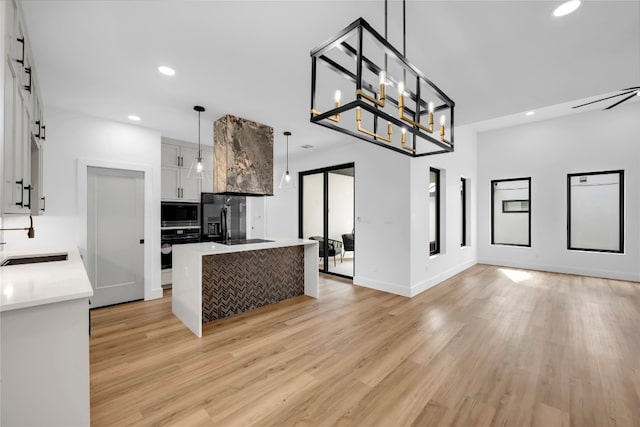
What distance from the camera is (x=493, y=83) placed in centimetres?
283

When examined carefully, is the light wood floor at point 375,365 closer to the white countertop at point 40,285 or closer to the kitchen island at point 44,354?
the kitchen island at point 44,354

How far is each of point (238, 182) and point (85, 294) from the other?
2.38m

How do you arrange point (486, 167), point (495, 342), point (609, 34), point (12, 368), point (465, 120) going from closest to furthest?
point (12, 368)
point (609, 34)
point (495, 342)
point (465, 120)
point (486, 167)

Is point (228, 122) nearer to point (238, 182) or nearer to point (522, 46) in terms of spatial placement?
point (238, 182)

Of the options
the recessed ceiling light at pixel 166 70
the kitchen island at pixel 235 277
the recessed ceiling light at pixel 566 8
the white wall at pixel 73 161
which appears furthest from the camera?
the white wall at pixel 73 161

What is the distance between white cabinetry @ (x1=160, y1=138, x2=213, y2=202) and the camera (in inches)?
186

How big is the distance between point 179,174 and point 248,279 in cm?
254

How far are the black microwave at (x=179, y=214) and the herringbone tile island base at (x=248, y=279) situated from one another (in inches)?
72.9

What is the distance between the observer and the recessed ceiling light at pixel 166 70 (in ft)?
8.29

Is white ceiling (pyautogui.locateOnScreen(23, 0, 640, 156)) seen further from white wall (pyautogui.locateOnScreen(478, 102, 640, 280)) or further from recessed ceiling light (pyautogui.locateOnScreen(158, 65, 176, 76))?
white wall (pyautogui.locateOnScreen(478, 102, 640, 280))

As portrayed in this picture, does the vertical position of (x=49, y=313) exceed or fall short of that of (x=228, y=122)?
it falls short

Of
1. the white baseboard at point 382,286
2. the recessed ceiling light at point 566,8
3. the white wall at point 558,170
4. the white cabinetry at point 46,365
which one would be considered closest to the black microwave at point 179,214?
the white baseboard at point 382,286

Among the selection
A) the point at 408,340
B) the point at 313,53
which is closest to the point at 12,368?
the point at 313,53

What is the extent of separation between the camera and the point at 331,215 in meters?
5.73
